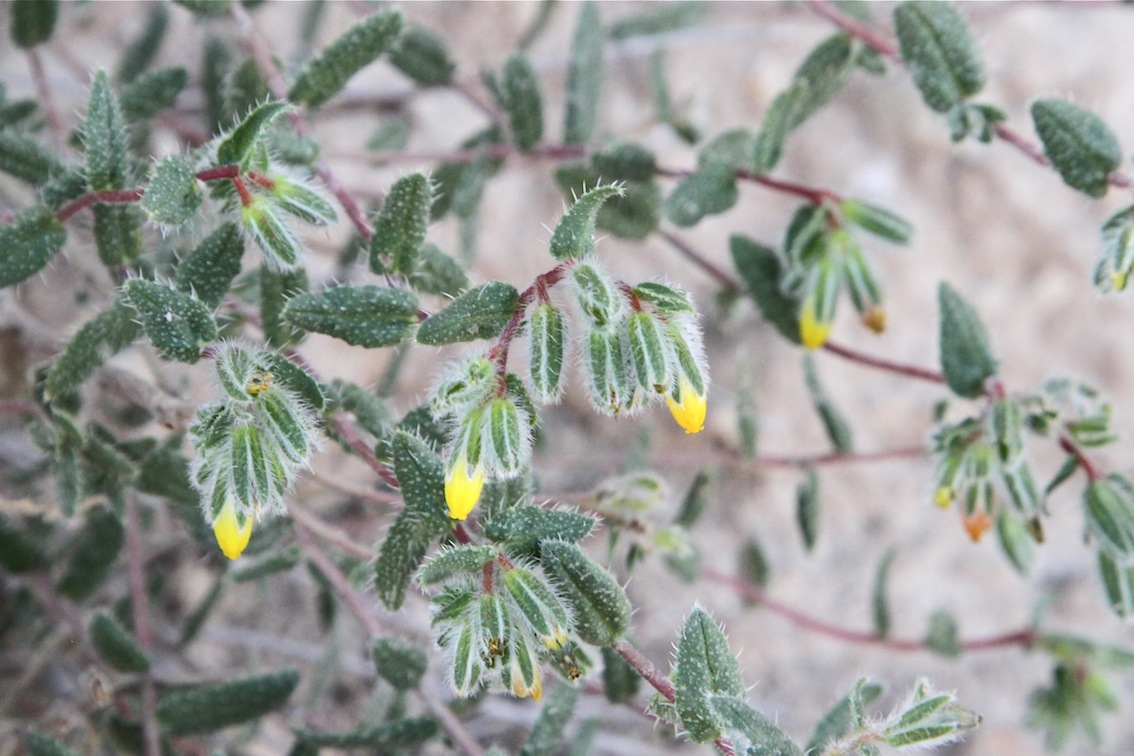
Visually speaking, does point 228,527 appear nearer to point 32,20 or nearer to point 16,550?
point 16,550

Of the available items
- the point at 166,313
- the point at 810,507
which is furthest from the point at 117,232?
the point at 810,507

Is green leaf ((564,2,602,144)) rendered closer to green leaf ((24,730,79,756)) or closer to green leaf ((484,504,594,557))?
green leaf ((484,504,594,557))

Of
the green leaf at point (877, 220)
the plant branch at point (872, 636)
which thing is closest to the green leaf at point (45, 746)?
the plant branch at point (872, 636)

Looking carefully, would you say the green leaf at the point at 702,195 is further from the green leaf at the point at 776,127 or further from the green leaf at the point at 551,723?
the green leaf at the point at 551,723

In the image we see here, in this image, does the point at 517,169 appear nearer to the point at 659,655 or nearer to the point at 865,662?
the point at 659,655

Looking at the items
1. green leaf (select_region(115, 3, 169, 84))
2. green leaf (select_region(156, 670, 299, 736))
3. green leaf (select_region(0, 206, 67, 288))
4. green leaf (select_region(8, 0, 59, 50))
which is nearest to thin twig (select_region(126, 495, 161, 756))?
green leaf (select_region(156, 670, 299, 736))

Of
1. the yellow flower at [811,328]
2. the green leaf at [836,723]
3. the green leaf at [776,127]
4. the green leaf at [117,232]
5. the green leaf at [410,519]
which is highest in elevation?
the green leaf at [776,127]
